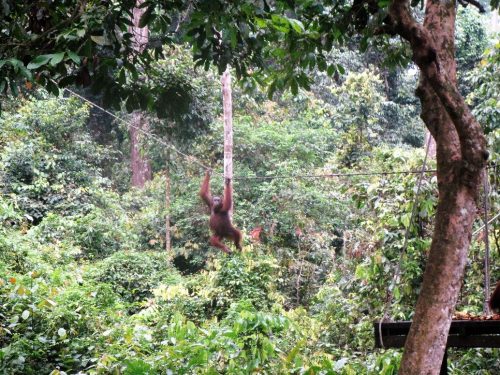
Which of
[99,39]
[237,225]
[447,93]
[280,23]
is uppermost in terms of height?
[280,23]

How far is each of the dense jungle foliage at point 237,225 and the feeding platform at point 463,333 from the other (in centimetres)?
20

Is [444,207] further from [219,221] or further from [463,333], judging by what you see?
[219,221]

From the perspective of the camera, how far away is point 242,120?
1008 centimetres

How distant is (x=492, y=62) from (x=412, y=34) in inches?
123

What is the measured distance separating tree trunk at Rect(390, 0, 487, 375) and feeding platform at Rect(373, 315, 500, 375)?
A: 0.64 meters

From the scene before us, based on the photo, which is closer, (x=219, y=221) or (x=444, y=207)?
(x=444, y=207)

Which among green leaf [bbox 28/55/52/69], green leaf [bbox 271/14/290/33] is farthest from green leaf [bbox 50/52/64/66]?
green leaf [bbox 271/14/290/33]

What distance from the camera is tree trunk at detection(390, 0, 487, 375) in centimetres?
186

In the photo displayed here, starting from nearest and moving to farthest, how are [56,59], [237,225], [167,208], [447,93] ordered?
Result: [447,93] → [56,59] → [237,225] → [167,208]

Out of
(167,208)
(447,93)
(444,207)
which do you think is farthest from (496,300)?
(167,208)

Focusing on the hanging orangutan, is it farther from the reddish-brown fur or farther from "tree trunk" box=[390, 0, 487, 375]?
"tree trunk" box=[390, 0, 487, 375]

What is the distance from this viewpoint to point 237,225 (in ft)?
29.5

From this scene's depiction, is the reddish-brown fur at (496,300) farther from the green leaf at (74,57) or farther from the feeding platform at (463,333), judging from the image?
the green leaf at (74,57)

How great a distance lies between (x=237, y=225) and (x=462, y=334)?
21.3ft
